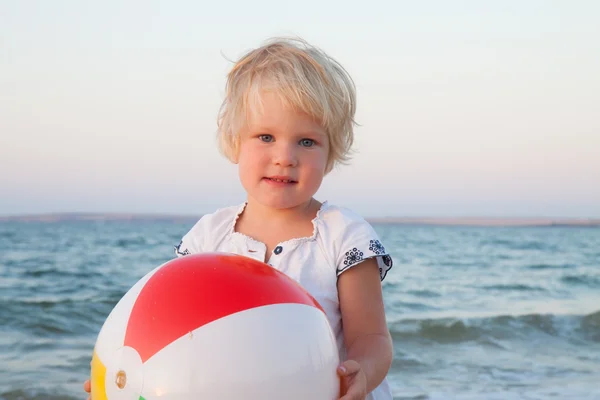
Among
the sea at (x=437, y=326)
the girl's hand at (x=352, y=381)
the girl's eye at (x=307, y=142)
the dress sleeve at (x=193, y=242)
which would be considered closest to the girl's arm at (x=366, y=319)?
the girl's hand at (x=352, y=381)

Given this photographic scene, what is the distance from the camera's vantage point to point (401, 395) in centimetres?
595

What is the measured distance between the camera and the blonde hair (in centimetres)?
262

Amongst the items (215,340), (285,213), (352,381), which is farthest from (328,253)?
(215,340)

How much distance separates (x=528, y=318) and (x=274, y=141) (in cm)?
722

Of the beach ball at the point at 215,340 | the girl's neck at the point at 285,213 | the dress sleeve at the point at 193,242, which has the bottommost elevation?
the beach ball at the point at 215,340

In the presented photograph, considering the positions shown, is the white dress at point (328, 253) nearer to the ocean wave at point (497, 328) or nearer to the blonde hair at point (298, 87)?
the blonde hair at point (298, 87)

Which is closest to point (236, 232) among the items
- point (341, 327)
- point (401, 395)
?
point (341, 327)

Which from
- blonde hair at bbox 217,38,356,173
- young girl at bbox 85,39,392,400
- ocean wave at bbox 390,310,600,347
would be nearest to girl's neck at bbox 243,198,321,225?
young girl at bbox 85,39,392,400

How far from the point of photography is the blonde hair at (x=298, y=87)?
2619mm

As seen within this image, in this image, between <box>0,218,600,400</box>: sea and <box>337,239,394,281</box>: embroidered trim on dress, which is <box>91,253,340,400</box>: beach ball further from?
<box>0,218,600,400</box>: sea

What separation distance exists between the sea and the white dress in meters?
3.40

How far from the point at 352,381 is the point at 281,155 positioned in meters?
0.82

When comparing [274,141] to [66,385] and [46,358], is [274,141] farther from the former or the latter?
[46,358]

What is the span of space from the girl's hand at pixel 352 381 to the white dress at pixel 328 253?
371mm
